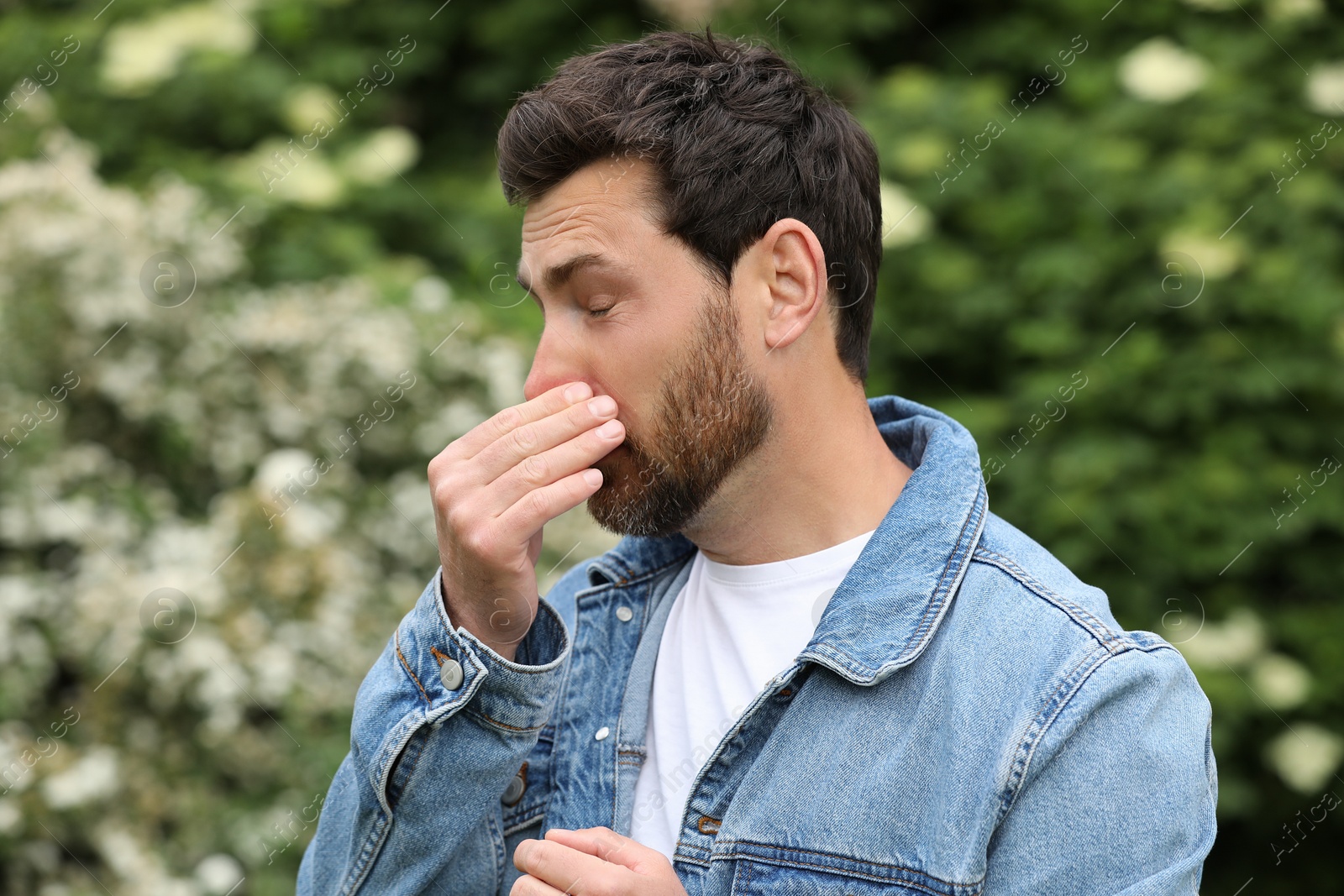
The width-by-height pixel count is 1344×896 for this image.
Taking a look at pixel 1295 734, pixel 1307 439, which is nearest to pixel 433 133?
pixel 1307 439

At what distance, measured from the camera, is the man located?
144 centimetres

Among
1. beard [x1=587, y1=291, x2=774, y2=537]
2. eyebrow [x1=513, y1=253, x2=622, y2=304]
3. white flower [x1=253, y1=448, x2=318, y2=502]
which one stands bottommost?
white flower [x1=253, y1=448, x2=318, y2=502]

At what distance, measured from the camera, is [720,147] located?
1.82 m

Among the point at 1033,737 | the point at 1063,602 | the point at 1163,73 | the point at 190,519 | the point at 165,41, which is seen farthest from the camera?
the point at 165,41

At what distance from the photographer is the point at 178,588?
321 cm

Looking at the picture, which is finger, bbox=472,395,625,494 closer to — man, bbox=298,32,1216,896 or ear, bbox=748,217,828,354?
man, bbox=298,32,1216,896

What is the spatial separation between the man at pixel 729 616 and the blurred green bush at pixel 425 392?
1626 mm

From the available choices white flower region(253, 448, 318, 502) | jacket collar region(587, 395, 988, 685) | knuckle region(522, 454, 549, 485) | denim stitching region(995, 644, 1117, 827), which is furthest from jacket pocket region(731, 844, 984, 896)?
white flower region(253, 448, 318, 502)

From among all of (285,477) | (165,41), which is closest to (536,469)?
(285,477)

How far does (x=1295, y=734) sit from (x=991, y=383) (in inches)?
62.4

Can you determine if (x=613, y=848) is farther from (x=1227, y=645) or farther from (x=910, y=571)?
(x=1227, y=645)

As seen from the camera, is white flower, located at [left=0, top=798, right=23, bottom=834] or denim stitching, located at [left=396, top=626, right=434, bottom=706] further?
white flower, located at [left=0, top=798, right=23, bottom=834]

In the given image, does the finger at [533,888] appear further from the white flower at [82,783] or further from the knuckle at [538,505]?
the white flower at [82,783]

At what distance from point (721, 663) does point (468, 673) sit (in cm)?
42
